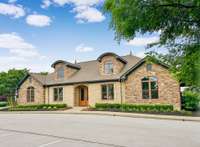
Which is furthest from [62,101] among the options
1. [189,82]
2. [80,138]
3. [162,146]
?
[189,82]

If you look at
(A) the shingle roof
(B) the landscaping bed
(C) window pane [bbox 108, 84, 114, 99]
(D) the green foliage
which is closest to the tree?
(B) the landscaping bed

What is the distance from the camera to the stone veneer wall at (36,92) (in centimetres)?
3784

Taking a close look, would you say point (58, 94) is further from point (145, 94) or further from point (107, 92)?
point (145, 94)

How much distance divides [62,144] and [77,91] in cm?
2448

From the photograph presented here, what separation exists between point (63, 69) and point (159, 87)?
14998 mm

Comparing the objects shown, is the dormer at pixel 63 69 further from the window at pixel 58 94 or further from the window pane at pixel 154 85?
the window pane at pixel 154 85

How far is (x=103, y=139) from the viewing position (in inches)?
451

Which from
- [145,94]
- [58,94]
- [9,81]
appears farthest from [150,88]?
[9,81]

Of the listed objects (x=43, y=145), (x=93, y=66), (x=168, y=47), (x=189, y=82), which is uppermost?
(x=93, y=66)

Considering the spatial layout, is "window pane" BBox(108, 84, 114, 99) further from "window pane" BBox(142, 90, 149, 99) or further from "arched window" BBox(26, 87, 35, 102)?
"arched window" BBox(26, 87, 35, 102)

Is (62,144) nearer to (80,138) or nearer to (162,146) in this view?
(80,138)

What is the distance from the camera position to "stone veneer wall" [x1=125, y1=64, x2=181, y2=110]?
26.3 m

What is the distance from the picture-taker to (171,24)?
7789 mm

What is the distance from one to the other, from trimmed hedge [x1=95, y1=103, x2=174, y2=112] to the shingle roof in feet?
10.6
